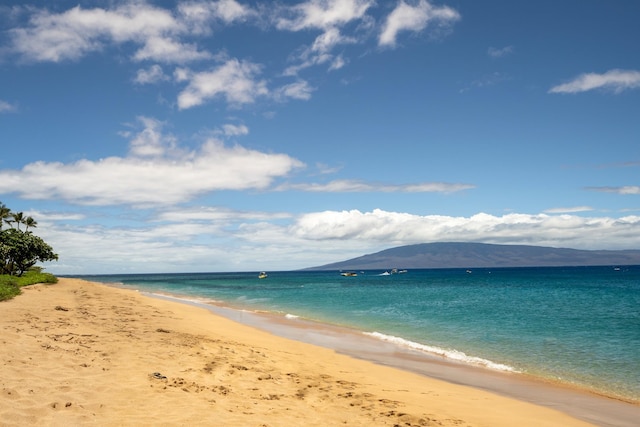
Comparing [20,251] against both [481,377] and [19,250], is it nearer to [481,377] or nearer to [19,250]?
[19,250]

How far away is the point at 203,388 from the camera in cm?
1185

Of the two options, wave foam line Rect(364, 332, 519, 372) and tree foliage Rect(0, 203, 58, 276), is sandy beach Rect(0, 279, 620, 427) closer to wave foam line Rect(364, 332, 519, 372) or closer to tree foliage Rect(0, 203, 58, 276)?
wave foam line Rect(364, 332, 519, 372)

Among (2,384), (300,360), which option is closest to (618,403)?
(300,360)

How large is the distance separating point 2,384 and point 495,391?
15.4m

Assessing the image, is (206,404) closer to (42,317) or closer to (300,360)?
(300,360)

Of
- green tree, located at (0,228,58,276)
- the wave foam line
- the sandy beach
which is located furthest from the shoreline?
green tree, located at (0,228,58,276)

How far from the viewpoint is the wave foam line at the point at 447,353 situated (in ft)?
66.1

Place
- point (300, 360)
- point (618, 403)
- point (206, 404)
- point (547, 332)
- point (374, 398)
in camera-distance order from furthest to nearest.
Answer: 1. point (547, 332)
2. point (300, 360)
3. point (618, 403)
4. point (374, 398)
5. point (206, 404)

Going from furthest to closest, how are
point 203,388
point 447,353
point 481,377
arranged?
point 447,353
point 481,377
point 203,388

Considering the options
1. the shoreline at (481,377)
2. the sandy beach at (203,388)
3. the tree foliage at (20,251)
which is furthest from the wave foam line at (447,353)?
the tree foliage at (20,251)

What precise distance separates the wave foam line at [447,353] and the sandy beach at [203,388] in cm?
487

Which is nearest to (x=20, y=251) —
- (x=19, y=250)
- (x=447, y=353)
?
(x=19, y=250)

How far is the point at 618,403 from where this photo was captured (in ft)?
48.9

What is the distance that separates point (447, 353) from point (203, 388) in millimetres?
15232
